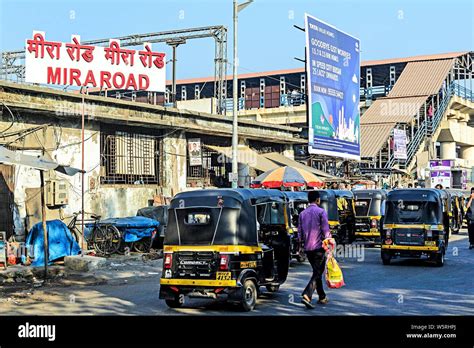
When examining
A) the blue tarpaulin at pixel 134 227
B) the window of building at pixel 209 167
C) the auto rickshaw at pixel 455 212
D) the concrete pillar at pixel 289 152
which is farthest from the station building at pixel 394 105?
the blue tarpaulin at pixel 134 227

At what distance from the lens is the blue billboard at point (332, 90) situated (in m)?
35.2

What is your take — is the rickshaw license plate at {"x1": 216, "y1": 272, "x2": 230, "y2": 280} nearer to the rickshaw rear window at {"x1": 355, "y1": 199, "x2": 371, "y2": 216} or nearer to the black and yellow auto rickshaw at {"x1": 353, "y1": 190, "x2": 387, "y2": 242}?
the black and yellow auto rickshaw at {"x1": 353, "y1": 190, "x2": 387, "y2": 242}

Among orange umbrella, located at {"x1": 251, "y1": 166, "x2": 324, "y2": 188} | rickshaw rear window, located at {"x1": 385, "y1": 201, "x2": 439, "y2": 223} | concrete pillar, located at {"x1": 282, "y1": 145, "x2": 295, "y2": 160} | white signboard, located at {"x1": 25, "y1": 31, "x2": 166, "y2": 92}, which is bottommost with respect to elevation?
rickshaw rear window, located at {"x1": 385, "y1": 201, "x2": 439, "y2": 223}

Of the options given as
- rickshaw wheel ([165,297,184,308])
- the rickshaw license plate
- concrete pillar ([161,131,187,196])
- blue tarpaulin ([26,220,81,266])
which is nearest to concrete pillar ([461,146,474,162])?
concrete pillar ([161,131,187,196])

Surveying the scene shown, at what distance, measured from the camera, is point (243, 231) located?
1065cm

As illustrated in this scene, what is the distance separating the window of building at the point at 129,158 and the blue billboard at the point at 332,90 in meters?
12.3

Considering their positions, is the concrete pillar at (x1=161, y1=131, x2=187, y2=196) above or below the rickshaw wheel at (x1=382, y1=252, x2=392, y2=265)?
above

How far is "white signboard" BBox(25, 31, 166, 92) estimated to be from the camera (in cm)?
2144

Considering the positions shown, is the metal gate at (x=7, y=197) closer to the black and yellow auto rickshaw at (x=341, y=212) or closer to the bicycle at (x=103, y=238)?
the bicycle at (x=103, y=238)

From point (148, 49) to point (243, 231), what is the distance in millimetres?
15397

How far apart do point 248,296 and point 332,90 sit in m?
28.8

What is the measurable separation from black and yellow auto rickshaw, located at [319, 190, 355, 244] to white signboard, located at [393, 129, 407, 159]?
17587 millimetres
